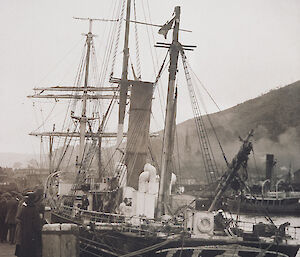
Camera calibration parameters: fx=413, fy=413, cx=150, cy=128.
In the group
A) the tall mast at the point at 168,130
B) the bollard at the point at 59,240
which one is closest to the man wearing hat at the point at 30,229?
the bollard at the point at 59,240

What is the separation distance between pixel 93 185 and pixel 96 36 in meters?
18.3

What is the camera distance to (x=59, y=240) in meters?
6.13

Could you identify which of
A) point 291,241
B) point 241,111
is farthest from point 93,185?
point 241,111

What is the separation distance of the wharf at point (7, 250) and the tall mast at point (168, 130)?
15.7ft

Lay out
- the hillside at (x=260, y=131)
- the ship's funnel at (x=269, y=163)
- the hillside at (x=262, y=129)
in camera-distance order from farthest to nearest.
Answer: the ship's funnel at (x=269, y=163), the hillside at (x=262, y=129), the hillside at (x=260, y=131)

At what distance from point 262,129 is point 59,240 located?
37.4 m

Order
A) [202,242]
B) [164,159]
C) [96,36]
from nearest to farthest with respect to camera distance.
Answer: [202,242]
[164,159]
[96,36]

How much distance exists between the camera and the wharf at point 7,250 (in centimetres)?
1062

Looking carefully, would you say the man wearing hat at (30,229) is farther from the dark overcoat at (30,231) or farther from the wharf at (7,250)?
the wharf at (7,250)

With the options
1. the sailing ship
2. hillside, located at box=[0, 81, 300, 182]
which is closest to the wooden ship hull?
the sailing ship

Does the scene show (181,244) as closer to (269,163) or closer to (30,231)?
(30,231)

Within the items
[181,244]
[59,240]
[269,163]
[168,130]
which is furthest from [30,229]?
[269,163]

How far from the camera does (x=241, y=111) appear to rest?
41.4 m

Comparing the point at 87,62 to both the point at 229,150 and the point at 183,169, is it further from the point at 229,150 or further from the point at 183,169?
the point at 183,169
